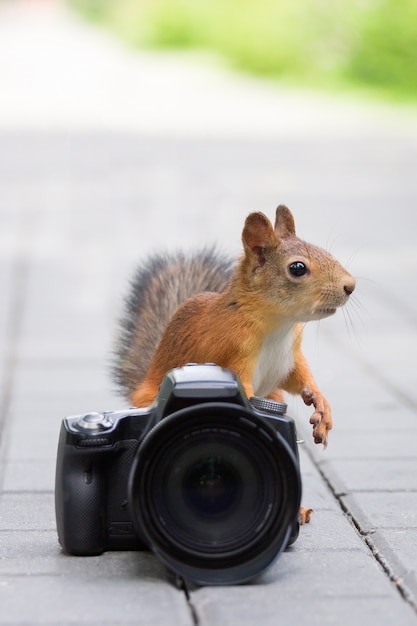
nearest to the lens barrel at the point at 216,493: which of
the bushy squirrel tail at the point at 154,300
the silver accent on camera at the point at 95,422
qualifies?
the silver accent on camera at the point at 95,422

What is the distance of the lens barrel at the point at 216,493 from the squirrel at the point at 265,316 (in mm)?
305

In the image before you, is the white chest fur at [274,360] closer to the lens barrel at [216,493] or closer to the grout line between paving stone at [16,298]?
the lens barrel at [216,493]

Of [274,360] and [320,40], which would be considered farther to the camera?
[320,40]

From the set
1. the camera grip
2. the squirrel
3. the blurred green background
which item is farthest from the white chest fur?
the blurred green background

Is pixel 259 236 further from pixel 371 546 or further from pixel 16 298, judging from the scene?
pixel 16 298

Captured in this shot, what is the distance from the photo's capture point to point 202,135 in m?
15.4

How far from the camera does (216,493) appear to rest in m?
2.95

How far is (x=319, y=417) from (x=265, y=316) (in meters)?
0.32

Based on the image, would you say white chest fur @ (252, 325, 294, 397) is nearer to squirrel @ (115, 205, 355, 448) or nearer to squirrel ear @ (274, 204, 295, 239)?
squirrel @ (115, 205, 355, 448)

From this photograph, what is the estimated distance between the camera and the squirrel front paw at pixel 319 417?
329 centimetres

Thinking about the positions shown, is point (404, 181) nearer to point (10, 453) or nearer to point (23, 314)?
point (23, 314)

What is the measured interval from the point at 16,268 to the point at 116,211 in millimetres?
2716

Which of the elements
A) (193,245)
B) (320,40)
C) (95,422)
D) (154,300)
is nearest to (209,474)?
(95,422)

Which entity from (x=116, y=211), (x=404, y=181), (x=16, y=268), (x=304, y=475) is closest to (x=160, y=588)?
(x=304, y=475)
